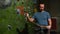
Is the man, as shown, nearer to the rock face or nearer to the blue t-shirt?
the blue t-shirt

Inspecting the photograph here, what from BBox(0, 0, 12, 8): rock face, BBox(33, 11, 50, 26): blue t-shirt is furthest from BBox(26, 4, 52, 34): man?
BBox(0, 0, 12, 8): rock face

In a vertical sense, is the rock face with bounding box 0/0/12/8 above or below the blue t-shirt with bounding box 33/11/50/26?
above

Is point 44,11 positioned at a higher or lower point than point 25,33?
higher

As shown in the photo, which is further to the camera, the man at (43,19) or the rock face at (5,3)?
the rock face at (5,3)

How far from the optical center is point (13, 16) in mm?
4949

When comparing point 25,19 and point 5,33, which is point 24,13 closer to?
point 25,19

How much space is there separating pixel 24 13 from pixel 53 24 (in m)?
0.77

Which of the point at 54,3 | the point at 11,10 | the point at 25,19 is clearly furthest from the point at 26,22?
the point at 54,3

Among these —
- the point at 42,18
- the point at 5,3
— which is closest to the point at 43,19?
the point at 42,18

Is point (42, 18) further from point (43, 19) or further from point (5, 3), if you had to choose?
point (5, 3)

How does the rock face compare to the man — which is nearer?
the man

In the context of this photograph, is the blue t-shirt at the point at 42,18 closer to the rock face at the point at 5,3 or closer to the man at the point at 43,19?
the man at the point at 43,19

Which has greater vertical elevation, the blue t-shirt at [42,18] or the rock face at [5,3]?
the rock face at [5,3]

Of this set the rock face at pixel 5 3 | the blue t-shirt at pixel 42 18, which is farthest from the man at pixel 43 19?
the rock face at pixel 5 3
